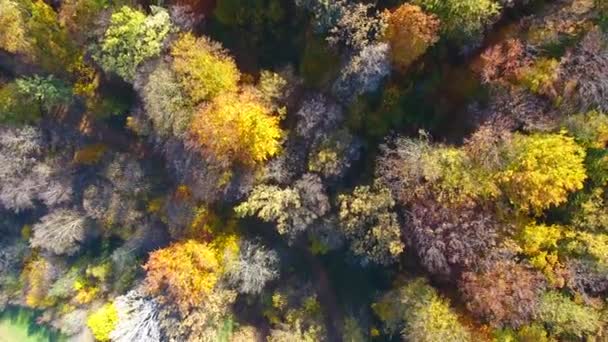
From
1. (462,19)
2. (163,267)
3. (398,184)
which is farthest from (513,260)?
(163,267)

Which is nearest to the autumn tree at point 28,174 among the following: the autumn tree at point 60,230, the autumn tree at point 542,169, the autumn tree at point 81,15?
the autumn tree at point 60,230

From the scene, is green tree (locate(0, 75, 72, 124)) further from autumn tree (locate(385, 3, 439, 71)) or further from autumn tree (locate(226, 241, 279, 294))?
autumn tree (locate(385, 3, 439, 71))

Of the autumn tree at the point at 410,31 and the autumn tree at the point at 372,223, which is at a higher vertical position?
the autumn tree at the point at 410,31

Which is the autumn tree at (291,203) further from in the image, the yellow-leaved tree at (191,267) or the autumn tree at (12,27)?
the autumn tree at (12,27)

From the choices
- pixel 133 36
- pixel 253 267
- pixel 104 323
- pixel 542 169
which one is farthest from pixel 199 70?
pixel 104 323

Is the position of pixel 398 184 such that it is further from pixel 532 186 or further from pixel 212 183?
pixel 212 183

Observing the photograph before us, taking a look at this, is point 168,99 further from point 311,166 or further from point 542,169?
point 542,169
